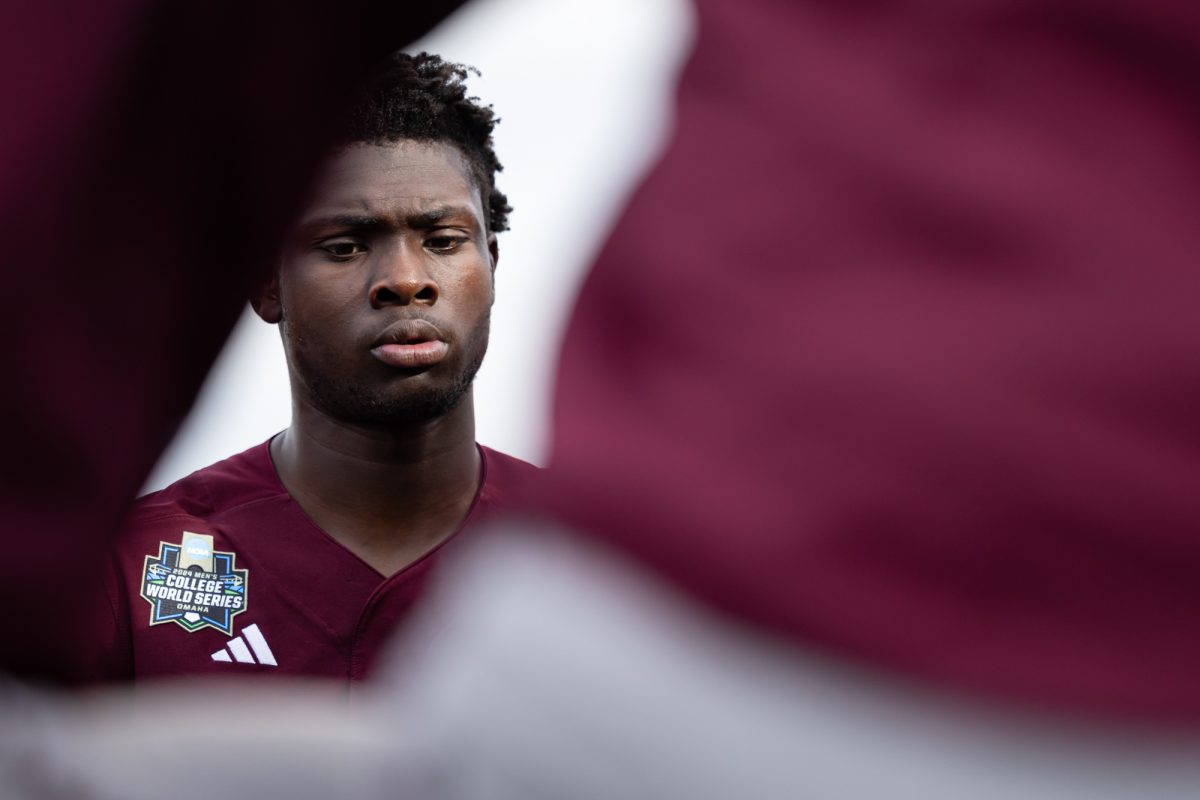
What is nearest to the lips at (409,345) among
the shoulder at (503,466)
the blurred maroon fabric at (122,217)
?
the shoulder at (503,466)

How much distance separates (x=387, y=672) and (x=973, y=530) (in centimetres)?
113

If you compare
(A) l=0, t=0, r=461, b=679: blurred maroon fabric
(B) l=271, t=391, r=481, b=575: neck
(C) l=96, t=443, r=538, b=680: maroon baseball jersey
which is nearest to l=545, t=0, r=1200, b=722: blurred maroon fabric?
(A) l=0, t=0, r=461, b=679: blurred maroon fabric

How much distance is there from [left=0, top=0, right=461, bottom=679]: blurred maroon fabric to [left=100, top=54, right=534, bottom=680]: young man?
103cm

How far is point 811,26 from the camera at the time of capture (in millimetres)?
486

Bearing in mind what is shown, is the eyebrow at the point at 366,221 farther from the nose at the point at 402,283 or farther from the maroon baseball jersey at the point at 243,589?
the maroon baseball jersey at the point at 243,589

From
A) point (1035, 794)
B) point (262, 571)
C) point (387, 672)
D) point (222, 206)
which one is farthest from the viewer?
point (262, 571)

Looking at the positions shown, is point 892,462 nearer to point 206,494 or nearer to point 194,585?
point 194,585

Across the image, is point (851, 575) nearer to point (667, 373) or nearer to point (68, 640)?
point (667, 373)

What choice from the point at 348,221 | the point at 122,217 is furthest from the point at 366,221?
the point at 122,217

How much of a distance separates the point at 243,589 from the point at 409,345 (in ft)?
1.19

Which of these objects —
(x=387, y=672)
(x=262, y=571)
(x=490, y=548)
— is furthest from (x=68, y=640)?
(x=262, y=571)

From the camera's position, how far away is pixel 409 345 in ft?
5.34

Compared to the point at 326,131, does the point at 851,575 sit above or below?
below

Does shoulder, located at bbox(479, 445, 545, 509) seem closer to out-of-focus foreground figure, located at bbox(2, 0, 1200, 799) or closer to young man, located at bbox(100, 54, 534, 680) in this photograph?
young man, located at bbox(100, 54, 534, 680)
